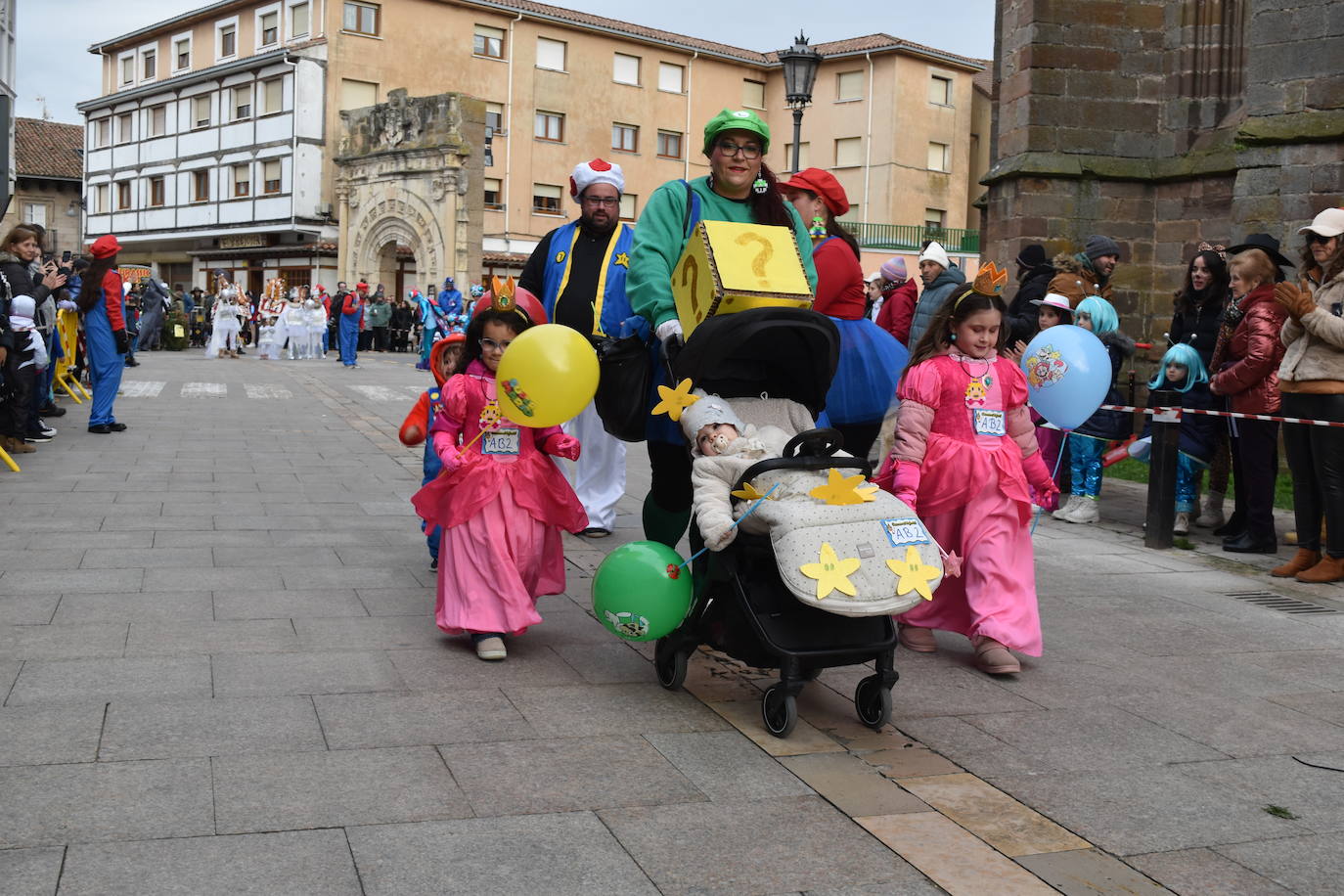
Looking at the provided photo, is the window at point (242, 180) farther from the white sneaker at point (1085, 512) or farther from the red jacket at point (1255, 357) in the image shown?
the red jacket at point (1255, 357)

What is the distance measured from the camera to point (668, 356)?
16.6 ft

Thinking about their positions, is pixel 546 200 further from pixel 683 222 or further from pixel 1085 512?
pixel 683 222

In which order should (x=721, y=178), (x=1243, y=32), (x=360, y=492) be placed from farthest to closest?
(x=1243, y=32) → (x=360, y=492) → (x=721, y=178)

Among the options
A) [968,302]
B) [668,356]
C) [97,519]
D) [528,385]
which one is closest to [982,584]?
[968,302]

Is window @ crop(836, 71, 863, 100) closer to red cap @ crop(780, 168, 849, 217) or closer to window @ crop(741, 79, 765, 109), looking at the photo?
window @ crop(741, 79, 765, 109)

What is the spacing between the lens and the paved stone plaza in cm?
338

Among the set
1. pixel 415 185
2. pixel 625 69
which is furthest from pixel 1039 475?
pixel 625 69

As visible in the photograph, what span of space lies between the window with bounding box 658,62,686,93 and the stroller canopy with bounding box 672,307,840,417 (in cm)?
5441

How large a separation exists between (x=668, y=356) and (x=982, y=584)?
5.34 feet

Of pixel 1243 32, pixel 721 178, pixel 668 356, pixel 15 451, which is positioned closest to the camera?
pixel 668 356

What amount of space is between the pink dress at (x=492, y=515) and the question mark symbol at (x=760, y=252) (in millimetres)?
1235

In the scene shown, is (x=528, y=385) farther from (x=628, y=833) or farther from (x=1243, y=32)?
(x=1243, y=32)

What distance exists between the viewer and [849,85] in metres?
58.2

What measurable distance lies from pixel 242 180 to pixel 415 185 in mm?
13874
